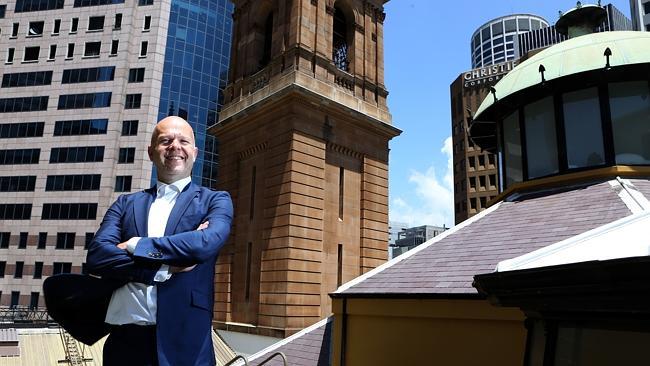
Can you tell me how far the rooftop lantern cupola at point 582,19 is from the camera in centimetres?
1602

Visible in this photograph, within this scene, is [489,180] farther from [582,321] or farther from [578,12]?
[582,321]

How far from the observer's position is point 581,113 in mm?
12477

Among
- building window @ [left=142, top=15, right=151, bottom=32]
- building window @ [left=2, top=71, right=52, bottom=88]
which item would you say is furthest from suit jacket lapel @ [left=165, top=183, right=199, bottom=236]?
building window @ [left=2, top=71, right=52, bottom=88]

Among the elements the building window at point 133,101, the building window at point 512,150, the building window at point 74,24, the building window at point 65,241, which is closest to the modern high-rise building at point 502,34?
the building window at point 133,101

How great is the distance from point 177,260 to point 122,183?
55.4m

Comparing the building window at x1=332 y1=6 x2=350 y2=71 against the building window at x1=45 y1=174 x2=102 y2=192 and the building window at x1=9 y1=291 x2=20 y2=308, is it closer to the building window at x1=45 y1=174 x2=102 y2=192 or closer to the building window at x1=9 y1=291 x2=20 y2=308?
the building window at x1=45 y1=174 x2=102 y2=192

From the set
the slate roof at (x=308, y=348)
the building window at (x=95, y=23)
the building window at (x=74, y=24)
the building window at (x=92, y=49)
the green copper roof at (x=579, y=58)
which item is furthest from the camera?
the building window at (x=74, y=24)

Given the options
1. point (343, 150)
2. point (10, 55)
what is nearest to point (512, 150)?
point (343, 150)

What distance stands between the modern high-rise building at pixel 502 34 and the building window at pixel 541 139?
16880 centimetres

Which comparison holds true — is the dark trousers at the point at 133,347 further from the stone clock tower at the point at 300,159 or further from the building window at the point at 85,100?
the building window at the point at 85,100

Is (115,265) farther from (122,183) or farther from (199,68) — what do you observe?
(199,68)

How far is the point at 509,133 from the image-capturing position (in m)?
14.4

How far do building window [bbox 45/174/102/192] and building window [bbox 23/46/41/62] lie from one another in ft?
54.9

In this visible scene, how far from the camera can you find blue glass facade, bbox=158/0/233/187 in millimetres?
57312
